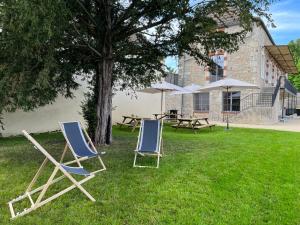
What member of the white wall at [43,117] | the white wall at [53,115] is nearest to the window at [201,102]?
the white wall at [53,115]

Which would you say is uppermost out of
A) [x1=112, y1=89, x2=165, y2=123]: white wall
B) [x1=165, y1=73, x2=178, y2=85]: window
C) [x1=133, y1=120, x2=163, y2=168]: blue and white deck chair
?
[x1=165, y1=73, x2=178, y2=85]: window

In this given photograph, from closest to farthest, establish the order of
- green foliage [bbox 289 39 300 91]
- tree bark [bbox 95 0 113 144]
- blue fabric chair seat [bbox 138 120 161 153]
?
blue fabric chair seat [bbox 138 120 161 153], tree bark [bbox 95 0 113 144], green foliage [bbox 289 39 300 91]

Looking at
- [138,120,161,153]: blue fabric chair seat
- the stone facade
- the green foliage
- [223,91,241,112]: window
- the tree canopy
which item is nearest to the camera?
the tree canopy

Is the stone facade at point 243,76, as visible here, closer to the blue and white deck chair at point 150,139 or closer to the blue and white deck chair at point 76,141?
the blue and white deck chair at point 150,139

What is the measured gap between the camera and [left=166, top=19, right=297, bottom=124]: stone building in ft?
60.7

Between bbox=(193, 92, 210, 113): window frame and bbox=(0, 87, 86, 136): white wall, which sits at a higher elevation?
bbox=(193, 92, 210, 113): window frame

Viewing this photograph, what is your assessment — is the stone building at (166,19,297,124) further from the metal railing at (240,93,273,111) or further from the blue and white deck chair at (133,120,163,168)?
the blue and white deck chair at (133,120,163,168)

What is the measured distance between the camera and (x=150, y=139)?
6.56 m

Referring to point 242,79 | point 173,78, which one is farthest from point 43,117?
point 242,79

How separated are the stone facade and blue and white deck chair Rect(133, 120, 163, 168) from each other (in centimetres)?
1216

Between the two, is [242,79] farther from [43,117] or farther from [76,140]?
[76,140]

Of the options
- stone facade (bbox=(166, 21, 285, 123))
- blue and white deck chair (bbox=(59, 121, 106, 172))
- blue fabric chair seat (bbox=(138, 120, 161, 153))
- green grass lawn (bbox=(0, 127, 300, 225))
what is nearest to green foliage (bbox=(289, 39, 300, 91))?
stone facade (bbox=(166, 21, 285, 123))

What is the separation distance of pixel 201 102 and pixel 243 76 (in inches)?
147

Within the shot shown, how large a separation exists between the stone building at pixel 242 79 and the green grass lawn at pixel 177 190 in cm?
1147
